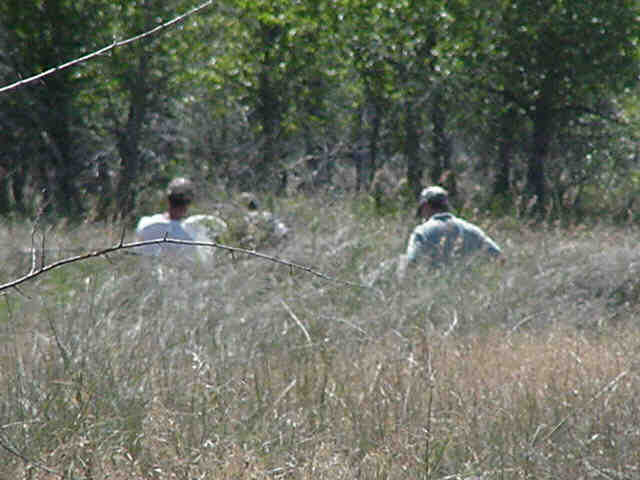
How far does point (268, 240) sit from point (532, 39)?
8.07m

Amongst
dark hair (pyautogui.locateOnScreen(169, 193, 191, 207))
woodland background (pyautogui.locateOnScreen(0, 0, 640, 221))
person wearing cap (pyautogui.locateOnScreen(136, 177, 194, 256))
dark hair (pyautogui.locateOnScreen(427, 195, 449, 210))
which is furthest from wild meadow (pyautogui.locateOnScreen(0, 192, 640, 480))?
woodland background (pyautogui.locateOnScreen(0, 0, 640, 221))

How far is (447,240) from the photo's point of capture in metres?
6.84

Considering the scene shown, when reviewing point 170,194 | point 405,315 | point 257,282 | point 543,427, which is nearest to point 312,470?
point 543,427

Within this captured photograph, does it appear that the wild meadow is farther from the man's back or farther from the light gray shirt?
the man's back

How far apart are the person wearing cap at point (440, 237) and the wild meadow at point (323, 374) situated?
0.23 metres

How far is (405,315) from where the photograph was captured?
544 cm

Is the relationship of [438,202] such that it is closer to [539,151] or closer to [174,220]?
[174,220]

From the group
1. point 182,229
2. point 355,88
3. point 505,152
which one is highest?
point 182,229

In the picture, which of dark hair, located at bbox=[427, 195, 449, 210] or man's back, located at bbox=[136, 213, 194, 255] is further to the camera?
dark hair, located at bbox=[427, 195, 449, 210]

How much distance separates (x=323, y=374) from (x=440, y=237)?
2.93 meters

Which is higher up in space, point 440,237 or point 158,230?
point 158,230

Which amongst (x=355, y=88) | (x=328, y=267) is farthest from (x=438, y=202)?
(x=355, y=88)

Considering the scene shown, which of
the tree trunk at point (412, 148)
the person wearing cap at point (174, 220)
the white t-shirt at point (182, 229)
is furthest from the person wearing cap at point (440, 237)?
the tree trunk at point (412, 148)

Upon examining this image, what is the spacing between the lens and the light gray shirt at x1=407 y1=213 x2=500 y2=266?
21.9 feet
